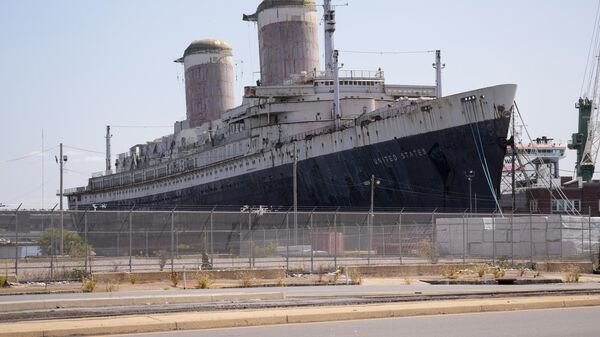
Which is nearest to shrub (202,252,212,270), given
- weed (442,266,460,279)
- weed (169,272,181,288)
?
weed (169,272,181,288)

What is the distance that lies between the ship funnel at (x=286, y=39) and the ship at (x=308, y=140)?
0.35 feet

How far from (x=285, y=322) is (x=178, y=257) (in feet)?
53.2

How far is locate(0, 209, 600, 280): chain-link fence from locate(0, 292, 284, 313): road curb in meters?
7.00

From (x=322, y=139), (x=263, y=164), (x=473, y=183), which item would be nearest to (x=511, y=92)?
(x=473, y=183)

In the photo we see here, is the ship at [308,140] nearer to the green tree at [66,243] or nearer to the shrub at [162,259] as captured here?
the shrub at [162,259]

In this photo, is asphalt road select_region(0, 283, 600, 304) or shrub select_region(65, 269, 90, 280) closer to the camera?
asphalt road select_region(0, 283, 600, 304)

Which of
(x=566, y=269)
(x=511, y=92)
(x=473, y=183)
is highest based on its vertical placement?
(x=511, y=92)

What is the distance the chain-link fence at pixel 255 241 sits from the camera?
86.7ft

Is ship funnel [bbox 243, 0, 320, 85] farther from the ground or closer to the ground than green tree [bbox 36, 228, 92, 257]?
farther from the ground

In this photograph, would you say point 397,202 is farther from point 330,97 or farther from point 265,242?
point 265,242

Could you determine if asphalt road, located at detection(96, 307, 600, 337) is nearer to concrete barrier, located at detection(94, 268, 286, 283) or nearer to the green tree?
concrete barrier, located at detection(94, 268, 286, 283)

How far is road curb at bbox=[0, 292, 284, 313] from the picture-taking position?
1697 cm

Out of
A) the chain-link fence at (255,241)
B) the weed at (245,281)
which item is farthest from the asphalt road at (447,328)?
the chain-link fence at (255,241)

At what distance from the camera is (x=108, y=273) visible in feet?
84.3
